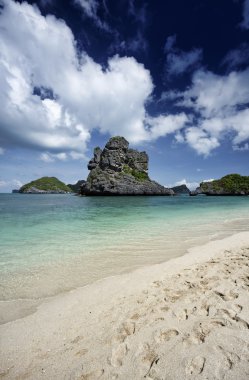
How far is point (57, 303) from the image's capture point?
18.2 ft

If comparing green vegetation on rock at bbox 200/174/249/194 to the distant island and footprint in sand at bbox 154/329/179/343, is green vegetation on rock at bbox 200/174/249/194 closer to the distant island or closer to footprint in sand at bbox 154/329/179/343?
the distant island

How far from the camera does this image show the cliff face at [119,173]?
4601 inches

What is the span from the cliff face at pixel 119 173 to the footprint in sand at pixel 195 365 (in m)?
112

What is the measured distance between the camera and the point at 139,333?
3900mm

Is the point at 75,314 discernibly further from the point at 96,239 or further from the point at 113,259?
the point at 96,239

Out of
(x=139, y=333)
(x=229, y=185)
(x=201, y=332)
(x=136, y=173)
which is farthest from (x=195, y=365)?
(x=229, y=185)

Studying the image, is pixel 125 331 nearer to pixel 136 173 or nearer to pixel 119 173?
pixel 119 173

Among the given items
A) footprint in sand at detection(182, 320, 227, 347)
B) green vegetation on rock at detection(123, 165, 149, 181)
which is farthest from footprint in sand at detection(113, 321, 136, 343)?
green vegetation on rock at detection(123, 165, 149, 181)

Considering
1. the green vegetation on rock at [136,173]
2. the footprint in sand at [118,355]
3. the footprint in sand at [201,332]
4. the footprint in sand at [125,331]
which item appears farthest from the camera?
the green vegetation on rock at [136,173]

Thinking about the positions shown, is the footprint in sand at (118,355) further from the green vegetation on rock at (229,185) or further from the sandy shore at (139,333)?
the green vegetation on rock at (229,185)

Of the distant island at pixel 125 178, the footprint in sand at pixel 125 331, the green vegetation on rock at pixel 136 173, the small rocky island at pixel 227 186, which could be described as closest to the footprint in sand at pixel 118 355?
the footprint in sand at pixel 125 331

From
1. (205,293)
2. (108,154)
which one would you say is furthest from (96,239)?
(108,154)

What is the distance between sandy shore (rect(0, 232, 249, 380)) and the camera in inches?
122

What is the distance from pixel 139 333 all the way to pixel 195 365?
1141 mm
